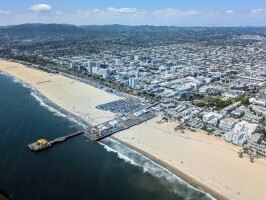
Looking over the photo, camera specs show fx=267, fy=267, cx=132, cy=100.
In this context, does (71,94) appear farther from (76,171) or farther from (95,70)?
(76,171)

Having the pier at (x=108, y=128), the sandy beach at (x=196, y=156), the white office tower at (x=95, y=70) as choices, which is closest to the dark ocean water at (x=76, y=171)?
the pier at (x=108, y=128)

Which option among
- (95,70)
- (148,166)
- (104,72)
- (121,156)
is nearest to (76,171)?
(121,156)

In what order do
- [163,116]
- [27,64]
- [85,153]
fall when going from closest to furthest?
1. [85,153]
2. [163,116]
3. [27,64]

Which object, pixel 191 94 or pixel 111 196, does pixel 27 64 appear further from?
pixel 111 196

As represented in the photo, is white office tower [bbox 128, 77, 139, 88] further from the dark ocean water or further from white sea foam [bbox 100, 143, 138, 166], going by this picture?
white sea foam [bbox 100, 143, 138, 166]

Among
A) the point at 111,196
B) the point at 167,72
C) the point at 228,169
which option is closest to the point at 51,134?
the point at 111,196

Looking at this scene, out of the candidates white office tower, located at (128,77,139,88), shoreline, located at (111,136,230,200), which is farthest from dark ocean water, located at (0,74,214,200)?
white office tower, located at (128,77,139,88)
